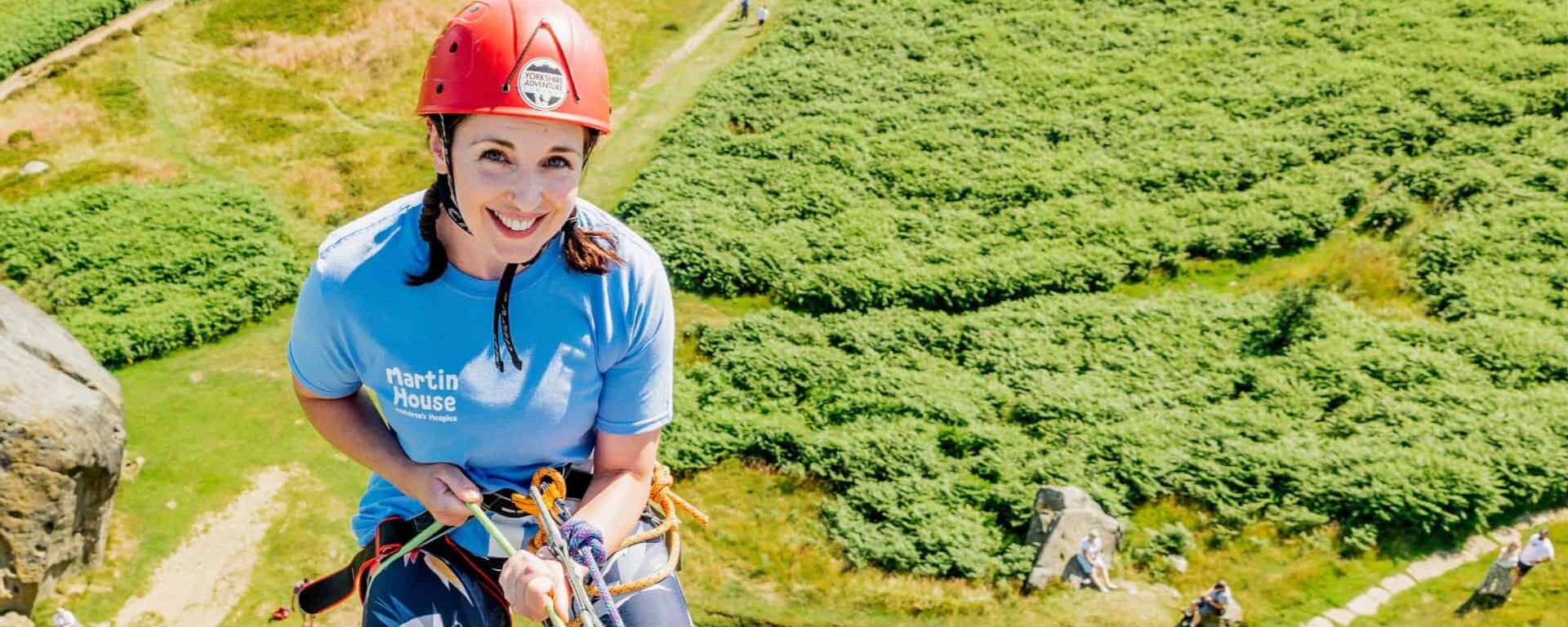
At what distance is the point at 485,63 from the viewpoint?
381cm

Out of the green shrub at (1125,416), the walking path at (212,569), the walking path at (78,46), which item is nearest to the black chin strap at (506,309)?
the green shrub at (1125,416)

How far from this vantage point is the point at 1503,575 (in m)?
14.8

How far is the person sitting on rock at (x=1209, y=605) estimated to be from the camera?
14.5m

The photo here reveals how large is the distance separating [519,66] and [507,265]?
2.81 feet

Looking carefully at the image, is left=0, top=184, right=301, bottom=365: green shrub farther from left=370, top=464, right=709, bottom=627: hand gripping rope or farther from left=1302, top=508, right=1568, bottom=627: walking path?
left=1302, top=508, right=1568, bottom=627: walking path

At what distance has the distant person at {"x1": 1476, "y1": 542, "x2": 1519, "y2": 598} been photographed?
14.7 meters

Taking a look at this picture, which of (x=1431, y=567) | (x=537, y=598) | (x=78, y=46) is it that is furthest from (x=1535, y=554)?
(x=78, y=46)

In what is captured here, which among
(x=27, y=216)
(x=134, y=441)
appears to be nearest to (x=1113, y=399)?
(x=134, y=441)

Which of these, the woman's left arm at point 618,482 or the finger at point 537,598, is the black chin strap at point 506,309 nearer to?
the woman's left arm at point 618,482

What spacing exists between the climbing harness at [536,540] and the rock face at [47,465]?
12235 mm

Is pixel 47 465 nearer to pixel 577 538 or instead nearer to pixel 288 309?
pixel 288 309

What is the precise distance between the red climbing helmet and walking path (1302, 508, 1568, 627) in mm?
14615

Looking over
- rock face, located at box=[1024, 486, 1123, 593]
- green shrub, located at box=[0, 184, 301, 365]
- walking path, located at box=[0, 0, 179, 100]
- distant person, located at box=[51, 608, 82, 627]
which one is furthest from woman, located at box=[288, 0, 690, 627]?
walking path, located at box=[0, 0, 179, 100]

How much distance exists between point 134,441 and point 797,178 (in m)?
15.2
